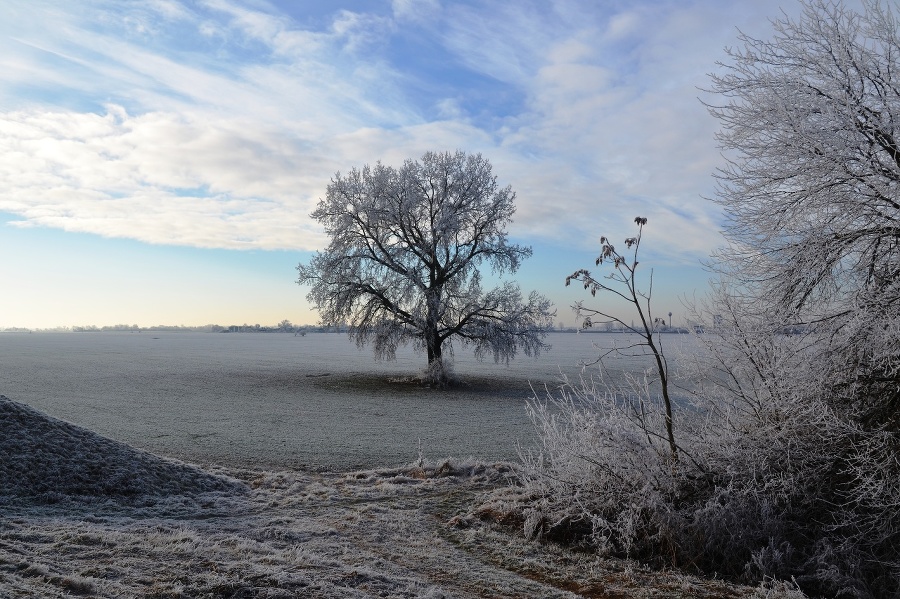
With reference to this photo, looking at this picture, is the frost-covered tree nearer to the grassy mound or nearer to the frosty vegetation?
the frosty vegetation

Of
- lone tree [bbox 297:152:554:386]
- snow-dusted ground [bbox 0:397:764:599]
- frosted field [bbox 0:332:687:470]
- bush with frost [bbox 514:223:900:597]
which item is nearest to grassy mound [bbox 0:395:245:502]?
snow-dusted ground [bbox 0:397:764:599]

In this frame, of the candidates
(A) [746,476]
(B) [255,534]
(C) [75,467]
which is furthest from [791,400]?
(C) [75,467]

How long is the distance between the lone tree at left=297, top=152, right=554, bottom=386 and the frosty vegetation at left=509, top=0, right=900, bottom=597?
788 inches

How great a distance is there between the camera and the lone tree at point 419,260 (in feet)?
92.9

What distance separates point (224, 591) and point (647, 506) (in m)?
4.68

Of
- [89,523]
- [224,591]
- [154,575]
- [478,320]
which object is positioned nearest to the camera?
[224,591]

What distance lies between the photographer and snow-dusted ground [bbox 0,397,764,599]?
4.86 metres

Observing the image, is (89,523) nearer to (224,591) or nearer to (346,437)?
(224,591)

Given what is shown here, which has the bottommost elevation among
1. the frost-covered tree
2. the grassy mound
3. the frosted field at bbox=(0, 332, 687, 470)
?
the frosted field at bbox=(0, 332, 687, 470)

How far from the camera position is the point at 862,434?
703 centimetres

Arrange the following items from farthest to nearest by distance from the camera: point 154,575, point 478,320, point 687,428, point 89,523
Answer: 1. point 478,320
2. point 687,428
3. point 89,523
4. point 154,575

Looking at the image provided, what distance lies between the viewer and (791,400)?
24.1 feet

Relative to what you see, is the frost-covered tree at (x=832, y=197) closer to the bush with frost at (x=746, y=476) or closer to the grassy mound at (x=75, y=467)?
the bush with frost at (x=746, y=476)

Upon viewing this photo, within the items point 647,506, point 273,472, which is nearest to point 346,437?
point 273,472
